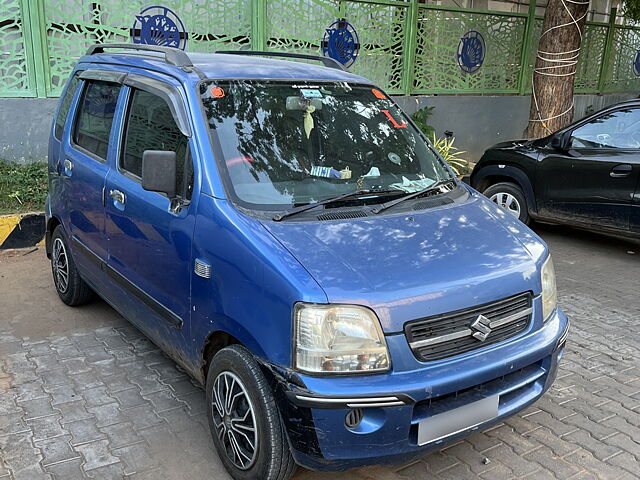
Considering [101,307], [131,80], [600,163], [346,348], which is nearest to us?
[346,348]

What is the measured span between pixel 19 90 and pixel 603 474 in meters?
6.74

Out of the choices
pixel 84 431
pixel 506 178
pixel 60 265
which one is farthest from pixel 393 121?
pixel 506 178

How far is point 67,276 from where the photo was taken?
459 centimetres

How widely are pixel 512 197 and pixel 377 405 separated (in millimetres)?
5406

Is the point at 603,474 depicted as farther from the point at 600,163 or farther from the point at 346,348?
the point at 600,163

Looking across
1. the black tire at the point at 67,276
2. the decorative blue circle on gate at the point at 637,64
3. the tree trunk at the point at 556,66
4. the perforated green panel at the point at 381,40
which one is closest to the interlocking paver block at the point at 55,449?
the black tire at the point at 67,276

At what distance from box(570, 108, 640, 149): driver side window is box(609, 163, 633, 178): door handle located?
23cm

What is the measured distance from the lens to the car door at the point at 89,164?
377 centimetres

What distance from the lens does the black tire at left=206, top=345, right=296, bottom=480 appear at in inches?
96.7

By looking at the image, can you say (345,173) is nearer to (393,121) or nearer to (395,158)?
(395,158)

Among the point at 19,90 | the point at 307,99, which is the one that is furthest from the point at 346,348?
the point at 19,90

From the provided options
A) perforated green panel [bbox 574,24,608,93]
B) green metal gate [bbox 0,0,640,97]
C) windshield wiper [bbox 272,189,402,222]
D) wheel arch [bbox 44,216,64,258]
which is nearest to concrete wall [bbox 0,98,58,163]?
green metal gate [bbox 0,0,640,97]

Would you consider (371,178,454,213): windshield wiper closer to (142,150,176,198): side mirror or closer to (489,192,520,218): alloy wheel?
(142,150,176,198): side mirror

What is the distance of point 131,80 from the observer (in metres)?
3.60
